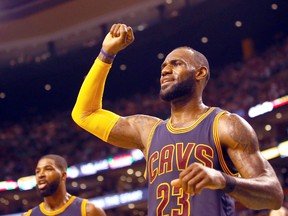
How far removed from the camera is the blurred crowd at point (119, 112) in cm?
1975

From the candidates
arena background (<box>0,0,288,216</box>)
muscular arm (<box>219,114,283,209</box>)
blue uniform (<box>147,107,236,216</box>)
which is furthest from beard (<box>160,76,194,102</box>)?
arena background (<box>0,0,288,216</box>)

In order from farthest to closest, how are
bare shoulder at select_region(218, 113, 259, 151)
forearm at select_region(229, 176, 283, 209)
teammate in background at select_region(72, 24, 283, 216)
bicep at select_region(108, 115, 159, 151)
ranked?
bicep at select_region(108, 115, 159, 151), bare shoulder at select_region(218, 113, 259, 151), teammate in background at select_region(72, 24, 283, 216), forearm at select_region(229, 176, 283, 209)

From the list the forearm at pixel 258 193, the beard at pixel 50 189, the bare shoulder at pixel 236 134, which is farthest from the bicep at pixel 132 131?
the beard at pixel 50 189

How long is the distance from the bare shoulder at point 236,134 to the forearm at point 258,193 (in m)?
0.30

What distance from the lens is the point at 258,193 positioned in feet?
10.1

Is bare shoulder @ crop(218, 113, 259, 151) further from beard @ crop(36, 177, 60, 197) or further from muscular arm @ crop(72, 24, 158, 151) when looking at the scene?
beard @ crop(36, 177, 60, 197)

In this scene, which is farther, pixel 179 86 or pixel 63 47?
pixel 63 47

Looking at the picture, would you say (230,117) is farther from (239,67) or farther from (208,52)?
(208,52)

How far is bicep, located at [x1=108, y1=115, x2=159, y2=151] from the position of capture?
4166 mm

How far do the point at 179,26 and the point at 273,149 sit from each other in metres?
7.10

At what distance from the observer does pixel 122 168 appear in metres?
22.2

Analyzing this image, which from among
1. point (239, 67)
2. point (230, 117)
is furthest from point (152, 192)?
point (239, 67)

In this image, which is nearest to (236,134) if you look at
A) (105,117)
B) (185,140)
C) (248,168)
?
(248,168)

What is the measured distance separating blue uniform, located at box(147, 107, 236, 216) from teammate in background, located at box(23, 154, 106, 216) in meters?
2.69
